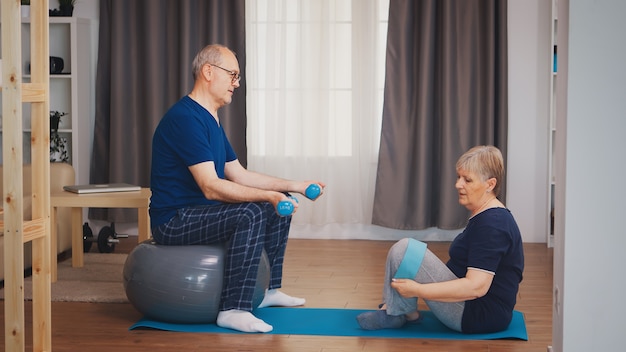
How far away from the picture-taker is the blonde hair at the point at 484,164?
10.8 ft

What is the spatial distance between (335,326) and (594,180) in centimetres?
141

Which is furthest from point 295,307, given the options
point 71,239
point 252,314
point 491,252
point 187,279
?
point 71,239

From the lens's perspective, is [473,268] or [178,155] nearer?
[473,268]

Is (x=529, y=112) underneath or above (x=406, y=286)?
above

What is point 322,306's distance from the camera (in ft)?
12.9

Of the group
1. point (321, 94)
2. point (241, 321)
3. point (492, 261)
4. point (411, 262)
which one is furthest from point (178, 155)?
point (321, 94)

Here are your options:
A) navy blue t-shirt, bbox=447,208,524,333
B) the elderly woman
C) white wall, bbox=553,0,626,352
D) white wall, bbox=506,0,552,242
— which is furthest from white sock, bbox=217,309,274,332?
white wall, bbox=506,0,552,242

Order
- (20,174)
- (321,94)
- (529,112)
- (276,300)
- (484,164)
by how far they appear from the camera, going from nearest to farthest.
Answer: (20,174) < (484,164) < (276,300) < (529,112) < (321,94)

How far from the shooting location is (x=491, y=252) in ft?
10.4

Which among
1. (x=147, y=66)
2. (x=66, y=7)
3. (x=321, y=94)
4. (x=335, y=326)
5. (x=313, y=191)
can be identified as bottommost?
(x=335, y=326)

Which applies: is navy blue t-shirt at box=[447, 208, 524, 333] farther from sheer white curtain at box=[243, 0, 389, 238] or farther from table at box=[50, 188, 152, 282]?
sheer white curtain at box=[243, 0, 389, 238]

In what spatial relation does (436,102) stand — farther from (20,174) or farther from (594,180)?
(20,174)

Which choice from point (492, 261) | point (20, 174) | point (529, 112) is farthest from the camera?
point (529, 112)

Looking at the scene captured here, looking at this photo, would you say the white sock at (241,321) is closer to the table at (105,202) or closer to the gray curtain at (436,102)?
the table at (105,202)
